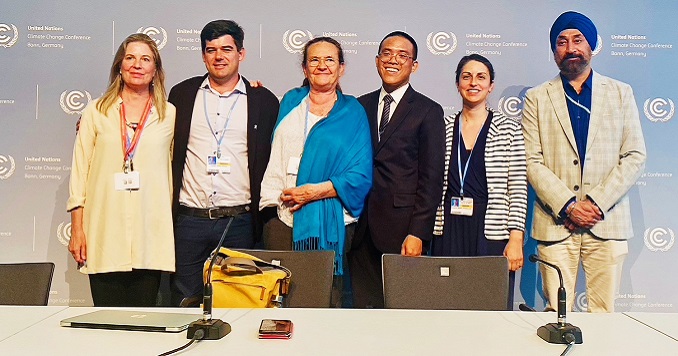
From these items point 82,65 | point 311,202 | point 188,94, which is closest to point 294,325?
point 311,202

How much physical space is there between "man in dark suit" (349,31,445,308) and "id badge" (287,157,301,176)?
0.43 meters

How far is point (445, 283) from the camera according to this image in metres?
2.44

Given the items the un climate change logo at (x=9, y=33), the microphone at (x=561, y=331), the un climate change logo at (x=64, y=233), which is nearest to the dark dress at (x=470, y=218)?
the microphone at (x=561, y=331)

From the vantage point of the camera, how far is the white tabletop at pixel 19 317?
177 cm

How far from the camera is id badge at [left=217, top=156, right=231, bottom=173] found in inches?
131

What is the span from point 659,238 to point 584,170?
3.39 ft

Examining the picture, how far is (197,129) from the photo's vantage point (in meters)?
Answer: 3.36

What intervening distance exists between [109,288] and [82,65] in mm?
1594

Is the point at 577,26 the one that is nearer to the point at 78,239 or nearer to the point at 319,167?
the point at 319,167

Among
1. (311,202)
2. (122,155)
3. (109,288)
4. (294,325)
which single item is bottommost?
(109,288)

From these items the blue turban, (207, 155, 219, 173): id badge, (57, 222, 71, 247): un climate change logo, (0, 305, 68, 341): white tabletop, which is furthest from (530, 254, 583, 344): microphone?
(57, 222, 71, 247): un climate change logo

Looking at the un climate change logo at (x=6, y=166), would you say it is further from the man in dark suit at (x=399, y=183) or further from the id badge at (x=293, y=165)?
the man in dark suit at (x=399, y=183)

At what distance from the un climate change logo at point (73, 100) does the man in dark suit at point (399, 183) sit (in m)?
1.96

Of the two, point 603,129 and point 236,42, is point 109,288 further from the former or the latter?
point 603,129
